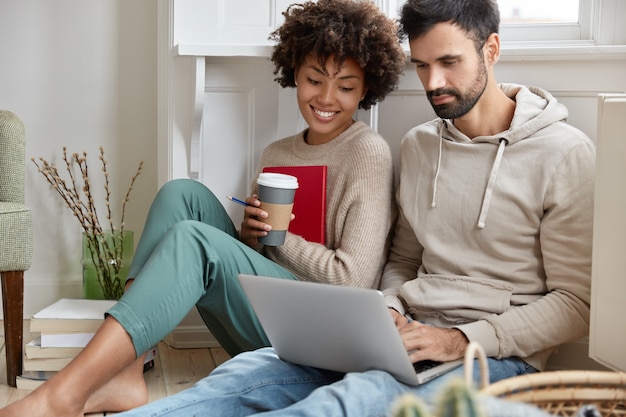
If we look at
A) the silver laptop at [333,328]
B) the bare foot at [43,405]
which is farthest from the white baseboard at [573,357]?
the bare foot at [43,405]

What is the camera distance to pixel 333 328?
150 cm

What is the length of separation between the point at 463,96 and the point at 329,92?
0.42 m

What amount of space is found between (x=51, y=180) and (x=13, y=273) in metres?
0.67

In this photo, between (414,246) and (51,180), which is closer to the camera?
(414,246)

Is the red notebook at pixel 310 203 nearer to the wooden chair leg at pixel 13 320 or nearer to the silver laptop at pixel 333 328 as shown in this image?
the silver laptop at pixel 333 328

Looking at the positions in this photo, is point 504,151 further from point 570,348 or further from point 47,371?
point 47,371

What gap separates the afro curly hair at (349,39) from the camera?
2.12m

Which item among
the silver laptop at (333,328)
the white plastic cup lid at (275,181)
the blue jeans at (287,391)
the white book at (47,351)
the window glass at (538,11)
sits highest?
the window glass at (538,11)

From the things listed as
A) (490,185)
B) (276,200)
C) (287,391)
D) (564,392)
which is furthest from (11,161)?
(564,392)

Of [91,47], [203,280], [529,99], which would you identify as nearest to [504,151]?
[529,99]

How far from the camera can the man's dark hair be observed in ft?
6.04

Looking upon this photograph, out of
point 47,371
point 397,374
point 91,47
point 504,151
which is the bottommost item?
point 47,371

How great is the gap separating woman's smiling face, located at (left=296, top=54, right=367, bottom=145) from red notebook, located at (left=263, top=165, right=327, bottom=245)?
0.38 feet

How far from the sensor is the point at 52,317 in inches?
90.5
